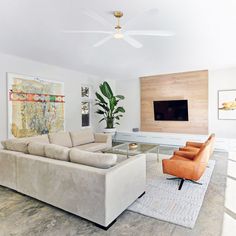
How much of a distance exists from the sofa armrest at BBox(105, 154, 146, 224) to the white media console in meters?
4.05

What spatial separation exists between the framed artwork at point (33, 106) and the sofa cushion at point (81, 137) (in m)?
1.03

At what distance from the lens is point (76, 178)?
7.54 feet

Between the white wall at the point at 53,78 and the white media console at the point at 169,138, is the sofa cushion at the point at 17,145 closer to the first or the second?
the white wall at the point at 53,78

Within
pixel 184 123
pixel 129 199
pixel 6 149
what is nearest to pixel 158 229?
pixel 129 199

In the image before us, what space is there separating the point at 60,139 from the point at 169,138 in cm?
390

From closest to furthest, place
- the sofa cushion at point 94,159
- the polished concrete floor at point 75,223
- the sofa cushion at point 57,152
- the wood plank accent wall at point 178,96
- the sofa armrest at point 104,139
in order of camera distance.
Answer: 1. the polished concrete floor at point 75,223
2. the sofa cushion at point 94,159
3. the sofa cushion at point 57,152
4. the sofa armrest at point 104,139
5. the wood plank accent wall at point 178,96

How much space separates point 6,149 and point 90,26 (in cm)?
265

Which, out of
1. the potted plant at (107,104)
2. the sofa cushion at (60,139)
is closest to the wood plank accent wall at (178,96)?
the potted plant at (107,104)

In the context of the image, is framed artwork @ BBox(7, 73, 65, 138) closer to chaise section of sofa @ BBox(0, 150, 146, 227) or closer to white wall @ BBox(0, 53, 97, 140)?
white wall @ BBox(0, 53, 97, 140)

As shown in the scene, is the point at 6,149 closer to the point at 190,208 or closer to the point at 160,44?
the point at 190,208

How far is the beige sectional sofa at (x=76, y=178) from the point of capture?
2.15 m

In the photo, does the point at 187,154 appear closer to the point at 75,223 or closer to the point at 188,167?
the point at 188,167

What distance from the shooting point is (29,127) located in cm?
511

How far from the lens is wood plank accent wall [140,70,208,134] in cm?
652
